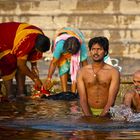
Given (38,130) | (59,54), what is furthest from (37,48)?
(38,130)

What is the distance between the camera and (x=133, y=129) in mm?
7152

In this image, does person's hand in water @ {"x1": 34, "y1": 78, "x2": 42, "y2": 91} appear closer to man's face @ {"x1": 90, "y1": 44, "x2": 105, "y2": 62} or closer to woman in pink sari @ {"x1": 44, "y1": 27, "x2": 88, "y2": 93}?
woman in pink sari @ {"x1": 44, "y1": 27, "x2": 88, "y2": 93}

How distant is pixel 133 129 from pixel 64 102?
3858 mm

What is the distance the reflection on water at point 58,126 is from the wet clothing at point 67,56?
84.8 inches

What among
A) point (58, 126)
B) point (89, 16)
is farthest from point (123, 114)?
point (89, 16)

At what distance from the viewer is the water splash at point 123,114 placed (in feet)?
25.6

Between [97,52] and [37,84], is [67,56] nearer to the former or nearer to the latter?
[37,84]

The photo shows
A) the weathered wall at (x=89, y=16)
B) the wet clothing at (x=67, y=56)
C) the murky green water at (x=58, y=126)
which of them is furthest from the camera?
the weathered wall at (x=89, y=16)

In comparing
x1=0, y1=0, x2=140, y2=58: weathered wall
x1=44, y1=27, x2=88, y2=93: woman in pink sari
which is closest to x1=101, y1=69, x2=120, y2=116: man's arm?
x1=44, y1=27, x2=88, y2=93: woman in pink sari

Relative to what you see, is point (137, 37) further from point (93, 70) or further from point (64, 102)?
point (93, 70)

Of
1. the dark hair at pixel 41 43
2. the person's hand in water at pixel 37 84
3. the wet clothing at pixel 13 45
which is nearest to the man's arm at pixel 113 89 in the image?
the dark hair at pixel 41 43

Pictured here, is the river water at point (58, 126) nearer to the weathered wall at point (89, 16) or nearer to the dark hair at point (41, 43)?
the dark hair at point (41, 43)

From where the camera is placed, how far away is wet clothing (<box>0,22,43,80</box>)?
1102cm

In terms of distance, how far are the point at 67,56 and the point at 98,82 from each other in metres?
3.51
